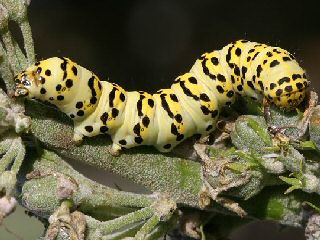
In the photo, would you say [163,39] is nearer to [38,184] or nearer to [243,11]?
[243,11]

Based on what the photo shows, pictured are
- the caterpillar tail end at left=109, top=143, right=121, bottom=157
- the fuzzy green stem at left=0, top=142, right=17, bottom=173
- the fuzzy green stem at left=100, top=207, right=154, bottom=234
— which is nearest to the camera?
the fuzzy green stem at left=0, top=142, right=17, bottom=173

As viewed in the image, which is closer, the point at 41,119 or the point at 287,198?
the point at 41,119

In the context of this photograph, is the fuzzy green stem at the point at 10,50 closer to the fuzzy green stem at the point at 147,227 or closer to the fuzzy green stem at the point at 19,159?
the fuzzy green stem at the point at 19,159

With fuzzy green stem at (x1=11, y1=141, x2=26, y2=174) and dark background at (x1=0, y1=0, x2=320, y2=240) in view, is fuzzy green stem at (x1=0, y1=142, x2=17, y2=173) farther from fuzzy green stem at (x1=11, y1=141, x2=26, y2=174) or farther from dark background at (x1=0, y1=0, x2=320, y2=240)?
dark background at (x1=0, y1=0, x2=320, y2=240)

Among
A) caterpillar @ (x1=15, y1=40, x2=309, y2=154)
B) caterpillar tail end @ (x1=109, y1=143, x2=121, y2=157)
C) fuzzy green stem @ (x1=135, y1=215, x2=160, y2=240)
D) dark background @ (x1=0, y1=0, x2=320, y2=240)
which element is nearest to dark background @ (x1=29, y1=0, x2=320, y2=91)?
dark background @ (x1=0, y1=0, x2=320, y2=240)

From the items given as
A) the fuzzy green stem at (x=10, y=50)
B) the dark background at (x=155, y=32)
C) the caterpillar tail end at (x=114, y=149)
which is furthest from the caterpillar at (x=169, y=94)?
the dark background at (x=155, y=32)

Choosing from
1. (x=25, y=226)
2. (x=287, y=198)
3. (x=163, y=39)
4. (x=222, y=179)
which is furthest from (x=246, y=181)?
(x=163, y=39)
